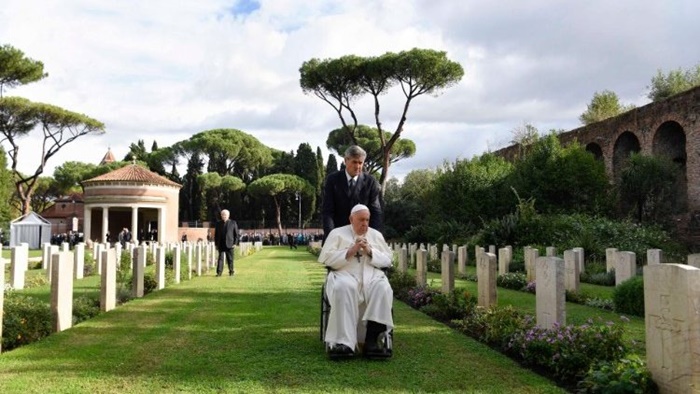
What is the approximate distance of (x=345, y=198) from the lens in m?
6.35

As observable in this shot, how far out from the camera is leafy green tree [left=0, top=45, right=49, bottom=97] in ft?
106

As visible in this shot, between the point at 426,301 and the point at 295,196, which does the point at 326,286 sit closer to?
the point at 426,301

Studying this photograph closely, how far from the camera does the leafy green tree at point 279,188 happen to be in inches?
2333

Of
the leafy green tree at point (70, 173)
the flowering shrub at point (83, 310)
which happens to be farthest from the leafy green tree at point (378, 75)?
the leafy green tree at point (70, 173)

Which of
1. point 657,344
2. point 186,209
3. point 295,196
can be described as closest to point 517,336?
point 657,344

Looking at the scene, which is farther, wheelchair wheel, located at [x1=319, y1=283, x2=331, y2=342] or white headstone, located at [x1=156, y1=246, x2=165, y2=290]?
white headstone, located at [x1=156, y1=246, x2=165, y2=290]

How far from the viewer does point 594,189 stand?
1069 inches

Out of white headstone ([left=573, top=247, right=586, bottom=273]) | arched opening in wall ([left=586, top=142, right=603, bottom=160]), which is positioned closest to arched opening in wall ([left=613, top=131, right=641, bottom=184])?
arched opening in wall ([left=586, top=142, right=603, bottom=160])

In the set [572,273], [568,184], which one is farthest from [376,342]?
[568,184]

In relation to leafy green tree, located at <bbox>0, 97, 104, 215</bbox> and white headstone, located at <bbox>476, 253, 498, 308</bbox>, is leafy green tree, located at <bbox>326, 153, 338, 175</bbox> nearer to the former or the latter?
leafy green tree, located at <bbox>0, 97, 104, 215</bbox>

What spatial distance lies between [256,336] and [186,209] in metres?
63.1

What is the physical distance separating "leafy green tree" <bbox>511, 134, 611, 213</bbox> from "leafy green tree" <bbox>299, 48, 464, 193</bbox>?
31.7 ft

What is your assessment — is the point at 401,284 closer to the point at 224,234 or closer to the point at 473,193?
the point at 224,234

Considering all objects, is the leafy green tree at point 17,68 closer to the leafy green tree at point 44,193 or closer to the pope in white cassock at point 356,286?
the pope in white cassock at point 356,286
